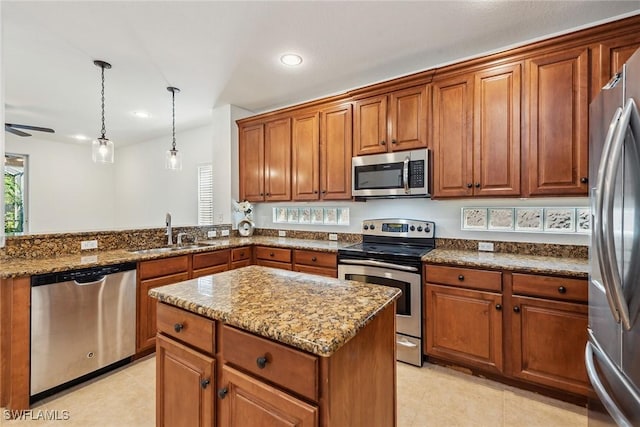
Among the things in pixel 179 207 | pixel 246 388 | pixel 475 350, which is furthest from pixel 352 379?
pixel 179 207

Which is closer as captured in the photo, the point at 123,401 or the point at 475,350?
the point at 123,401

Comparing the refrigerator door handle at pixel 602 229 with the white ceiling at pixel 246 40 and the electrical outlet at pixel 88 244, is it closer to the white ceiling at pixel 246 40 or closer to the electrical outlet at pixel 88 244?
the white ceiling at pixel 246 40

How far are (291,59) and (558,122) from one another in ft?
7.31

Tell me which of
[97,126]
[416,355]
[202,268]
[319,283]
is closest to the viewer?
[319,283]

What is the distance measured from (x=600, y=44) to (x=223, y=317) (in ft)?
9.51

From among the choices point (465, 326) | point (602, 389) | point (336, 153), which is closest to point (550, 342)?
point (465, 326)

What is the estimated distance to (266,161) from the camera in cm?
389

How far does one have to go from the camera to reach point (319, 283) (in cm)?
154

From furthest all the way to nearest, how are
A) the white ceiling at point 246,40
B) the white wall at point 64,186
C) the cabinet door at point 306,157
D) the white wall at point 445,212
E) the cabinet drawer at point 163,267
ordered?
the white wall at point 64,186
the cabinet door at point 306,157
the cabinet drawer at point 163,267
the white wall at point 445,212
the white ceiling at point 246,40

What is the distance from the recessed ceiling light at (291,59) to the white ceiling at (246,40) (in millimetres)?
78

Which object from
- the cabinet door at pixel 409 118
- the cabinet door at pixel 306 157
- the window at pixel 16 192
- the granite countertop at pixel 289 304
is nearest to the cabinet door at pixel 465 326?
the granite countertop at pixel 289 304

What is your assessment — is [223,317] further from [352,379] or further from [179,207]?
[179,207]

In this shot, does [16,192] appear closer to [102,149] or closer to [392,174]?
[102,149]

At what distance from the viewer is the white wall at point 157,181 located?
5.41 metres
